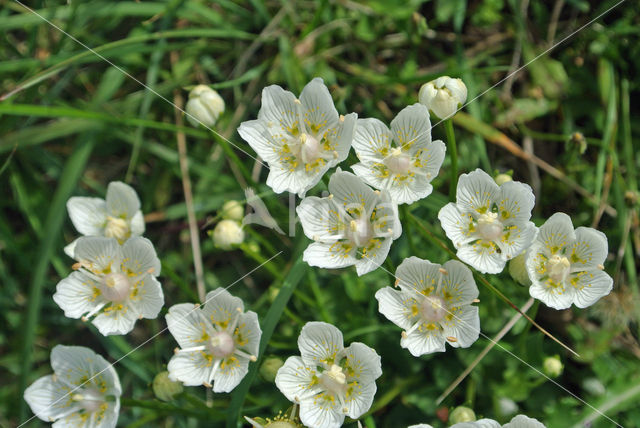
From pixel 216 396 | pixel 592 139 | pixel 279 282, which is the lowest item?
pixel 216 396

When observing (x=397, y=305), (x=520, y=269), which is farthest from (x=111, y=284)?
(x=520, y=269)

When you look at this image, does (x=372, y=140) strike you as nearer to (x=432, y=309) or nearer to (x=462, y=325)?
(x=432, y=309)

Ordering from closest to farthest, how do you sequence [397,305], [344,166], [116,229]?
[397,305], [344,166], [116,229]

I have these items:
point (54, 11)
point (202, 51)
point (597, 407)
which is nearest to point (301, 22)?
point (202, 51)

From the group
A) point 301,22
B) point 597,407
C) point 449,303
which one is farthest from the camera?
point 301,22

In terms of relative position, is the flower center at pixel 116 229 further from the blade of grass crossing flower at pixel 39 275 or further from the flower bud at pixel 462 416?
the flower bud at pixel 462 416

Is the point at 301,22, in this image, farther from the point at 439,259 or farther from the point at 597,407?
the point at 597,407

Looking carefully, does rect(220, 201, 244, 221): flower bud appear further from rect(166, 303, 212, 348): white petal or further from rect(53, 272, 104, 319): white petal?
rect(53, 272, 104, 319): white petal
